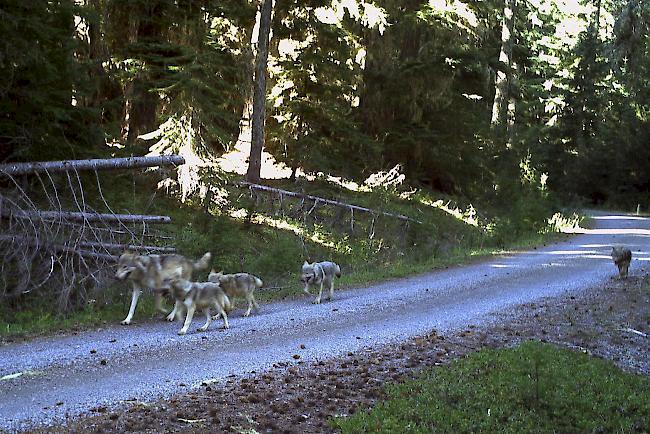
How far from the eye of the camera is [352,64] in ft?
93.8

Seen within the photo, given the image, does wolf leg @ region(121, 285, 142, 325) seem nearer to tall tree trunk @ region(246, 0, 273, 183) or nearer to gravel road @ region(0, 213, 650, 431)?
gravel road @ region(0, 213, 650, 431)

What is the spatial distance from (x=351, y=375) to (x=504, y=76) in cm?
3100

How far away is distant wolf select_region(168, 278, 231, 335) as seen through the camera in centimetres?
1126

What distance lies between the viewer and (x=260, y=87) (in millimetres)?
23266

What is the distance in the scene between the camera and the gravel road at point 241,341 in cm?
761

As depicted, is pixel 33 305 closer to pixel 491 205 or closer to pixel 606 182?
pixel 491 205

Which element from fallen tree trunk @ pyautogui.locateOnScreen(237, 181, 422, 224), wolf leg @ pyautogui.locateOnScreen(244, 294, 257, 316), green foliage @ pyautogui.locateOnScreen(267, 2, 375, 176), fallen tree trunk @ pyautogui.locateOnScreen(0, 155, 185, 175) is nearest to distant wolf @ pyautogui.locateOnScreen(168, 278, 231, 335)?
wolf leg @ pyautogui.locateOnScreen(244, 294, 257, 316)

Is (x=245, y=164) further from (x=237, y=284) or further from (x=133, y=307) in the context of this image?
(x=133, y=307)

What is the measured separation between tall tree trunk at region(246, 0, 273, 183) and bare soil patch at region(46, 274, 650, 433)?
12.1m

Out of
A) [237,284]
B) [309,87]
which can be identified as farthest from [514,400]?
[309,87]

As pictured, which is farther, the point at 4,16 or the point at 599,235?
the point at 599,235

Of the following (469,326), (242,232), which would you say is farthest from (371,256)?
(469,326)

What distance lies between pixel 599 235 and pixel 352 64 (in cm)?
1243

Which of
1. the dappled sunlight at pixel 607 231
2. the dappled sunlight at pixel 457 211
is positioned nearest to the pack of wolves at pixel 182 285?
the dappled sunlight at pixel 457 211
